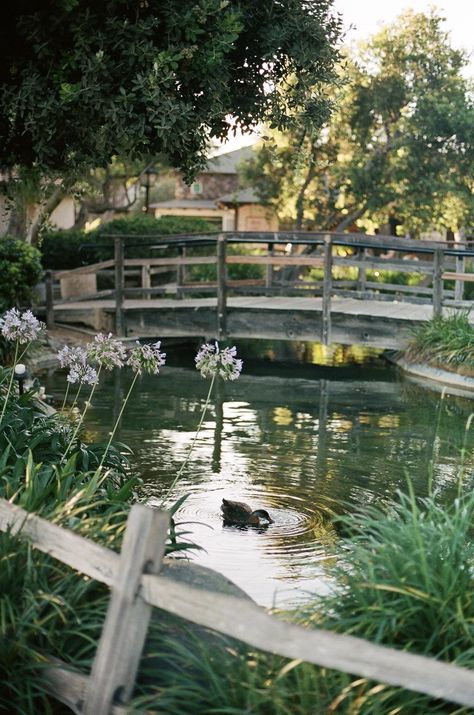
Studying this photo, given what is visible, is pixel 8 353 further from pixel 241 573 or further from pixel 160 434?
pixel 241 573

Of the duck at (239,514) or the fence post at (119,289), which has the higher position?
the fence post at (119,289)

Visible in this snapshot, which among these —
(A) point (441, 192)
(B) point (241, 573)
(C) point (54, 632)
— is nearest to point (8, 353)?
(B) point (241, 573)

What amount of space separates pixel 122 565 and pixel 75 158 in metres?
5.50

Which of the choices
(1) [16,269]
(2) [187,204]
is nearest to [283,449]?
(1) [16,269]

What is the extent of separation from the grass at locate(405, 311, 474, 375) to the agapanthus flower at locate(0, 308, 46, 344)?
10.6 m

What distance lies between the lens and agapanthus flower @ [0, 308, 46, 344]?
7.79 meters

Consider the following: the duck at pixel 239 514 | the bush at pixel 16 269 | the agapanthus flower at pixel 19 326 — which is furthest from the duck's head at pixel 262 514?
the bush at pixel 16 269

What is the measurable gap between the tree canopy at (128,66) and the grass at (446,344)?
29.2ft

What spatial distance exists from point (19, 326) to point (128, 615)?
387 cm

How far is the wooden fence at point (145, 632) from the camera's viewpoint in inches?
144

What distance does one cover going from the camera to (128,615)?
4.36 metres

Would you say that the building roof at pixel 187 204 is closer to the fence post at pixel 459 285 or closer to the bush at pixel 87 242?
the bush at pixel 87 242

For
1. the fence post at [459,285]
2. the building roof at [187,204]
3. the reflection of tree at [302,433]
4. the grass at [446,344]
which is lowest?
the reflection of tree at [302,433]

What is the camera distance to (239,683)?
4.59 meters
